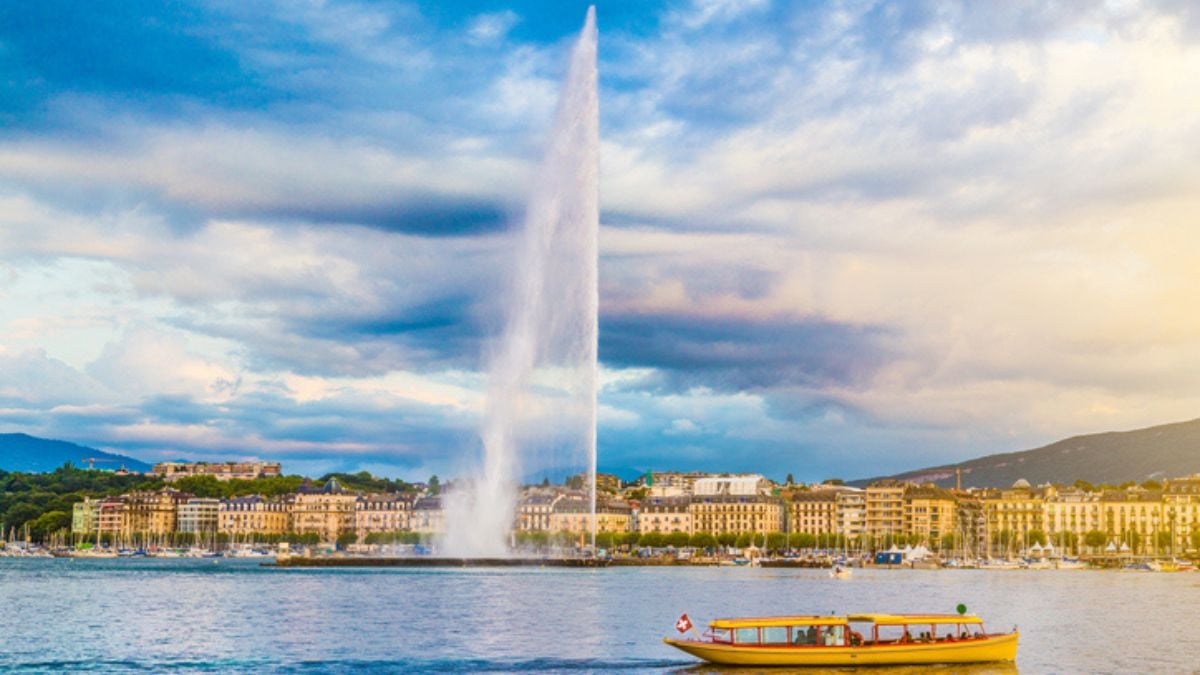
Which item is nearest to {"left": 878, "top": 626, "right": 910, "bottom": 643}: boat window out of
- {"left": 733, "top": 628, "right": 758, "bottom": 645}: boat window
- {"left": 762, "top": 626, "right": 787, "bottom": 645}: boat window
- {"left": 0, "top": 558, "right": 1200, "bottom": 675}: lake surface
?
{"left": 0, "top": 558, "right": 1200, "bottom": 675}: lake surface

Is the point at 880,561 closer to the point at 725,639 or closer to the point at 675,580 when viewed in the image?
the point at 675,580

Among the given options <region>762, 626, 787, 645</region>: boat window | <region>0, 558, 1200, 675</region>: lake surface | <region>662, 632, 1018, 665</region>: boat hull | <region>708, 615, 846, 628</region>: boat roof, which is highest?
<region>708, 615, 846, 628</region>: boat roof

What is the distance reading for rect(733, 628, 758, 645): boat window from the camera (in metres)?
46.5

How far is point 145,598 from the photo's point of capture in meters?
85.7

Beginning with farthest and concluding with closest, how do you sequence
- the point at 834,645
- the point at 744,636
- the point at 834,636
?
the point at 744,636
the point at 834,636
the point at 834,645

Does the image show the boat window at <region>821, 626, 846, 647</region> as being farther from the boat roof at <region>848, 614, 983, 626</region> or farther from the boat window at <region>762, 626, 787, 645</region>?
the boat window at <region>762, 626, 787, 645</region>

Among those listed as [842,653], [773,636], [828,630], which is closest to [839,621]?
[828,630]

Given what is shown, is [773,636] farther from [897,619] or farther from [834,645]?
[897,619]

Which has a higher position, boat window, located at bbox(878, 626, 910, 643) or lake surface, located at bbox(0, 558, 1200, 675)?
boat window, located at bbox(878, 626, 910, 643)

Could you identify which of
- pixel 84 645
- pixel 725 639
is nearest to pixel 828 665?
pixel 725 639

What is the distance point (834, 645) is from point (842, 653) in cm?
37

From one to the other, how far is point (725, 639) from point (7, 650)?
82.0ft

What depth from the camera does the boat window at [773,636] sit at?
46.4m

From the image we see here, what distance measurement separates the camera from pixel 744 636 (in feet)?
154
